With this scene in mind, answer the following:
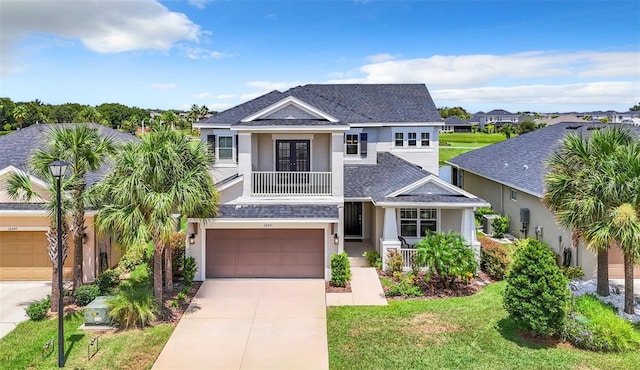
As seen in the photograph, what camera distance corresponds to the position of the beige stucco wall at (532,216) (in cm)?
1466

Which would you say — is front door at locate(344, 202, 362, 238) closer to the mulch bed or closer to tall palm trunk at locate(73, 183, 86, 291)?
the mulch bed

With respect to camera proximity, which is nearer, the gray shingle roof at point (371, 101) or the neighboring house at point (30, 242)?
the neighboring house at point (30, 242)

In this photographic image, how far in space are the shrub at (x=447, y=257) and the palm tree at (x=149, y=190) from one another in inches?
289

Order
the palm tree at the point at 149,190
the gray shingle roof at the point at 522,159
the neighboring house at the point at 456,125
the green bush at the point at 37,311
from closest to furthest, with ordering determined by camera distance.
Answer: the palm tree at the point at 149,190 → the green bush at the point at 37,311 → the gray shingle roof at the point at 522,159 → the neighboring house at the point at 456,125

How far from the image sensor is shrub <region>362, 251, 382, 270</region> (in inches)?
652

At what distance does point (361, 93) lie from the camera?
87.1 feet

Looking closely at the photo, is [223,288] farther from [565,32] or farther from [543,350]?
[565,32]

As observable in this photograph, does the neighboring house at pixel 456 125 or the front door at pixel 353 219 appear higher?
the neighboring house at pixel 456 125

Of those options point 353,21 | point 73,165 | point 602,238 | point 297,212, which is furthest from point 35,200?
point 353,21

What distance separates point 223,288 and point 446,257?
25.0 ft

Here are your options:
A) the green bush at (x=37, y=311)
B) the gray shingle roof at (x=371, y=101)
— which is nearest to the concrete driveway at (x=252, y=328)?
the green bush at (x=37, y=311)

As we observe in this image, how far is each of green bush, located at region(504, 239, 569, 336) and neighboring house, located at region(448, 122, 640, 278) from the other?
3771 mm

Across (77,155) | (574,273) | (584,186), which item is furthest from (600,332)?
(77,155)

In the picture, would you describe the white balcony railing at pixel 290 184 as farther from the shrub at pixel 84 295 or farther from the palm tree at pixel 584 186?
the palm tree at pixel 584 186
